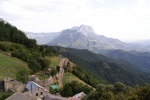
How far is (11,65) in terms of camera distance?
76125 millimetres

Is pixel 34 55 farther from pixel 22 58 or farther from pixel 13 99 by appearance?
pixel 13 99

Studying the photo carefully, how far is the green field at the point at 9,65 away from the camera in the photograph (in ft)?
223

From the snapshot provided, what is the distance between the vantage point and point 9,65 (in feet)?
247

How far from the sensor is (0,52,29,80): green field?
67875 mm

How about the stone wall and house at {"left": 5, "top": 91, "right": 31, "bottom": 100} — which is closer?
house at {"left": 5, "top": 91, "right": 31, "bottom": 100}

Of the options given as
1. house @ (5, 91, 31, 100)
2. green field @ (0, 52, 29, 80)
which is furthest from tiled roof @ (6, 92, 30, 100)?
green field @ (0, 52, 29, 80)

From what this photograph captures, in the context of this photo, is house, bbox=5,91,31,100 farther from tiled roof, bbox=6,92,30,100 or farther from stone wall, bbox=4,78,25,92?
stone wall, bbox=4,78,25,92

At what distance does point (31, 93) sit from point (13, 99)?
8.60m

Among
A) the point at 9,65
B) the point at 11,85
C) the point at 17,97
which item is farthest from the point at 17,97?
the point at 9,65

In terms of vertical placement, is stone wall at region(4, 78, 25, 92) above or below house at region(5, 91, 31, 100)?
below

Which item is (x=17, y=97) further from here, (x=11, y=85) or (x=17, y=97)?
(x=11, y=85)

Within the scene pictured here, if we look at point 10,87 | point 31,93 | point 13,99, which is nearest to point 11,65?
point 10,87

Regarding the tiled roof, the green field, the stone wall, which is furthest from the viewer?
the green field

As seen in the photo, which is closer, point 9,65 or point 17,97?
point 17,97
